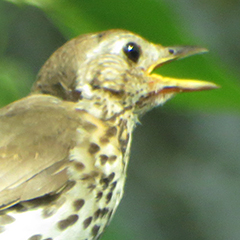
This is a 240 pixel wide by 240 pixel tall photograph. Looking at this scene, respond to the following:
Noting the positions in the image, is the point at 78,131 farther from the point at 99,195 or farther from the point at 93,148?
the point at 99,195

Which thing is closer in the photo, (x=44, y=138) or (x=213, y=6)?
(x=44, y=138)

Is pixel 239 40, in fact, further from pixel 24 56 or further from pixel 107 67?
pixel 107 67

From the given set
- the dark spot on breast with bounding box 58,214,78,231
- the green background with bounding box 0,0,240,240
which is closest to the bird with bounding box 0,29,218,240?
the dark spot on breast with bounding box 58,214,78,231

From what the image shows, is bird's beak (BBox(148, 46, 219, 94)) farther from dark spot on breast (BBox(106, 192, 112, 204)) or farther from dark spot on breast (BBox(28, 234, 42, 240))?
dark spot on breast (BBox(28, 234, 42, 240))

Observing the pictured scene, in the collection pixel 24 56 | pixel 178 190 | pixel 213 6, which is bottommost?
pixel 178 190

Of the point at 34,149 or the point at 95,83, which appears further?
the point at 95,83

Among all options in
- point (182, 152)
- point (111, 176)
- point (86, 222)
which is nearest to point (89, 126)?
point (111, 176)

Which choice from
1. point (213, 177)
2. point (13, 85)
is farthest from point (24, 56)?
point (213, 177)
